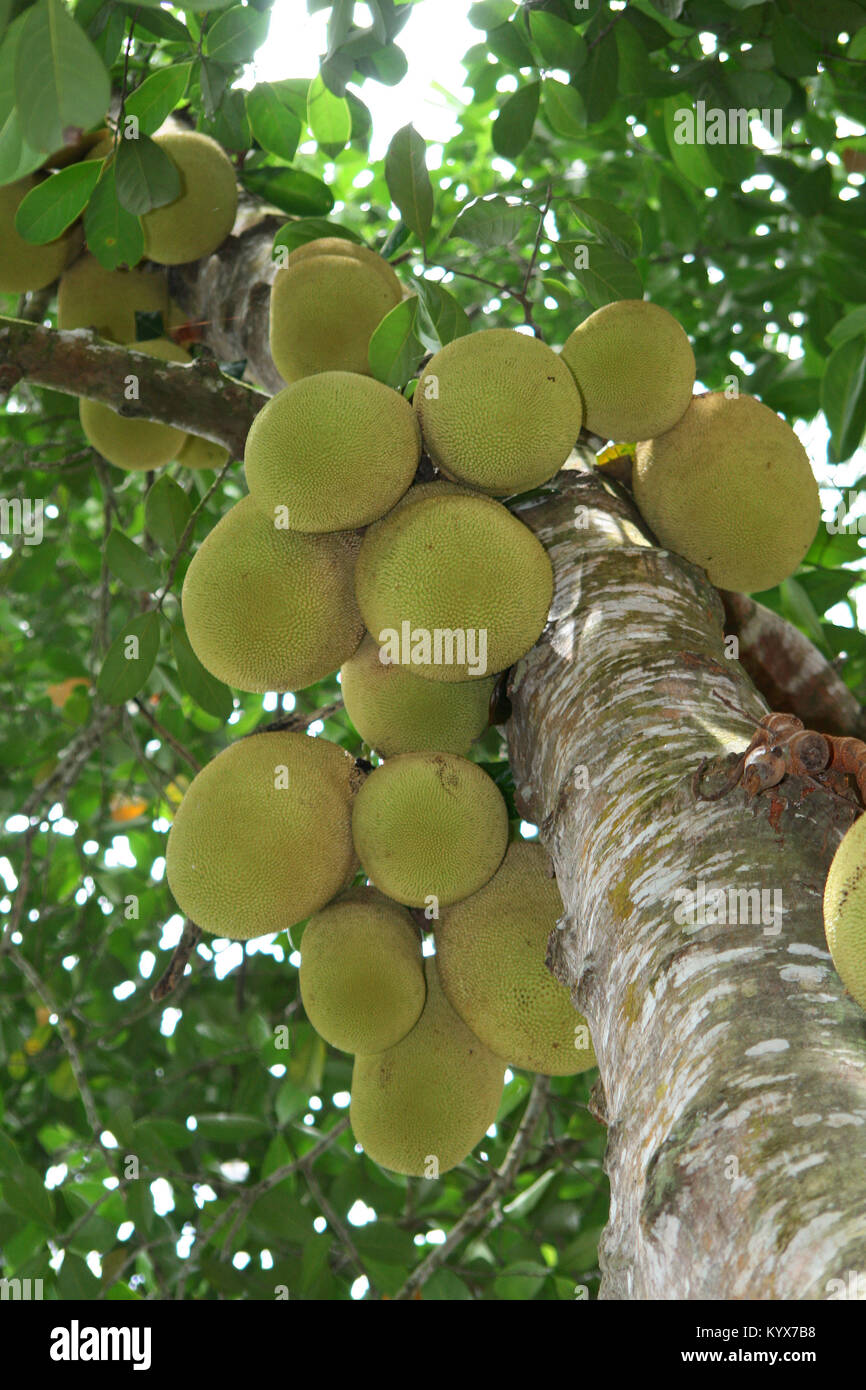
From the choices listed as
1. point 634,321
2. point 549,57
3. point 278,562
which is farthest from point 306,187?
point 278,562

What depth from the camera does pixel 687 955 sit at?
91 centimetres

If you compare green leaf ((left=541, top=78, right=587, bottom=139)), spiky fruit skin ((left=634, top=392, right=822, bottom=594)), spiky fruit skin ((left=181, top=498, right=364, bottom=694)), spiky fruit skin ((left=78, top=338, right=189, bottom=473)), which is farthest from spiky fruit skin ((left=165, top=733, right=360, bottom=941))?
green leaf ((left=541, top=78, right=587, bottom=139))

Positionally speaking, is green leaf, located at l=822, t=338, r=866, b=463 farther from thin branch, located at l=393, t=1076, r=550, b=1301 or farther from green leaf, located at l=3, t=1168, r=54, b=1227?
green leaf, located at l=3, t=1168, r=54, b=1227

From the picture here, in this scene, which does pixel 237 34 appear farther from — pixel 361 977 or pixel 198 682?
pixel 361 977

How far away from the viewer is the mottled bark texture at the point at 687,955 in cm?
70

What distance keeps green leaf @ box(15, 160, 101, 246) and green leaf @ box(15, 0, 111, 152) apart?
0.83 meters

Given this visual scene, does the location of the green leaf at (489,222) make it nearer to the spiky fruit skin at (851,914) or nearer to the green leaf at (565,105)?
the green leaf at (565,105)

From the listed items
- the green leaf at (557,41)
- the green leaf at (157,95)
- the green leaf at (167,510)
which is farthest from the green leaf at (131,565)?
the green leaf at (557,41)

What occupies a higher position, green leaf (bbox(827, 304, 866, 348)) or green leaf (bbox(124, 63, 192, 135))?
green leaf (bbox(124, 63, 192, 135))

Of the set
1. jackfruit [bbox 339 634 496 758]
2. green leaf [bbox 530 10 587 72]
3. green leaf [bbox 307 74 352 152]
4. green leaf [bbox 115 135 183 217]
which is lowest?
jackfruit [bbox 339 634 496 758]

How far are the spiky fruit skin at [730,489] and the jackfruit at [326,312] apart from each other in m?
0.50

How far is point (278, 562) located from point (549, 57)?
1.04 meters

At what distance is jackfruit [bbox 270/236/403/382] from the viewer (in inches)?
74.5

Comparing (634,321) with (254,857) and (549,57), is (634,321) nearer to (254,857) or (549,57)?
(549,57)
